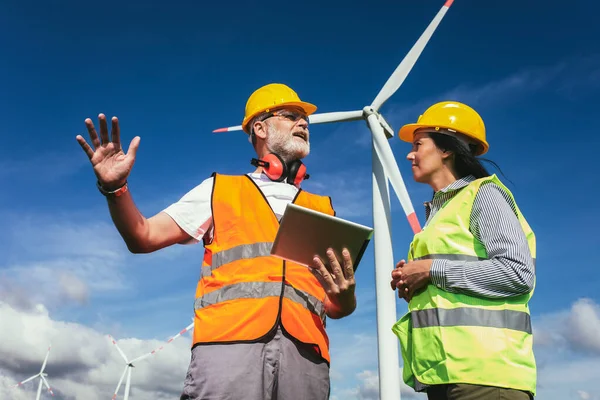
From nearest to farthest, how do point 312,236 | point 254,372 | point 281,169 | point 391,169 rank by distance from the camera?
point 254,372 → point 312,236 → point 281,169 → point 391,169

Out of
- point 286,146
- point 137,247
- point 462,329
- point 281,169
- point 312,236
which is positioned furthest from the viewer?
point 286,146

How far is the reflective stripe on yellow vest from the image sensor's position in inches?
149

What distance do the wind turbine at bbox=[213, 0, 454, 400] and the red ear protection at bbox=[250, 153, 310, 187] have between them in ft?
17.8

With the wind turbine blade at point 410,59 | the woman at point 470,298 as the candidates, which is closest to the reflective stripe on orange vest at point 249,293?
the woman at point 470,298

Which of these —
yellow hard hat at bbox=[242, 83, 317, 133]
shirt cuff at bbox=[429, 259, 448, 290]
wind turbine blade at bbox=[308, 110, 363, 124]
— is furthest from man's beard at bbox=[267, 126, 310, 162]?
wind turbine blade at bbox=[308, 110, 363, 124]

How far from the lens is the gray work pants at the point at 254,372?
13.8 ft

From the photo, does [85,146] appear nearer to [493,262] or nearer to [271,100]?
[271,100]

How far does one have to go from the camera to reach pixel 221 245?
4895 millimetres

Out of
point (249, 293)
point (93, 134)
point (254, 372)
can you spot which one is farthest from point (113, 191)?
point (254, 372)

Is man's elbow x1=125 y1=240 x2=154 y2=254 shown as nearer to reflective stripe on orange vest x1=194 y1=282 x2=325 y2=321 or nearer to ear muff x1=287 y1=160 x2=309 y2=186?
reflective stripe on orange vest x1=194 y1=282 x2=325 y2=321

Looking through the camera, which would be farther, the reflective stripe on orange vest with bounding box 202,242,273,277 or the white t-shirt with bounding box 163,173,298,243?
the white t-shirt with bounding box 163,173,298,243

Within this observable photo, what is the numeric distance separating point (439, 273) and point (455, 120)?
1732 mm

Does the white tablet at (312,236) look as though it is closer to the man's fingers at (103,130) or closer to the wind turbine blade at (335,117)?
the man's fingers at (103,130)

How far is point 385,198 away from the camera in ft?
42.2
